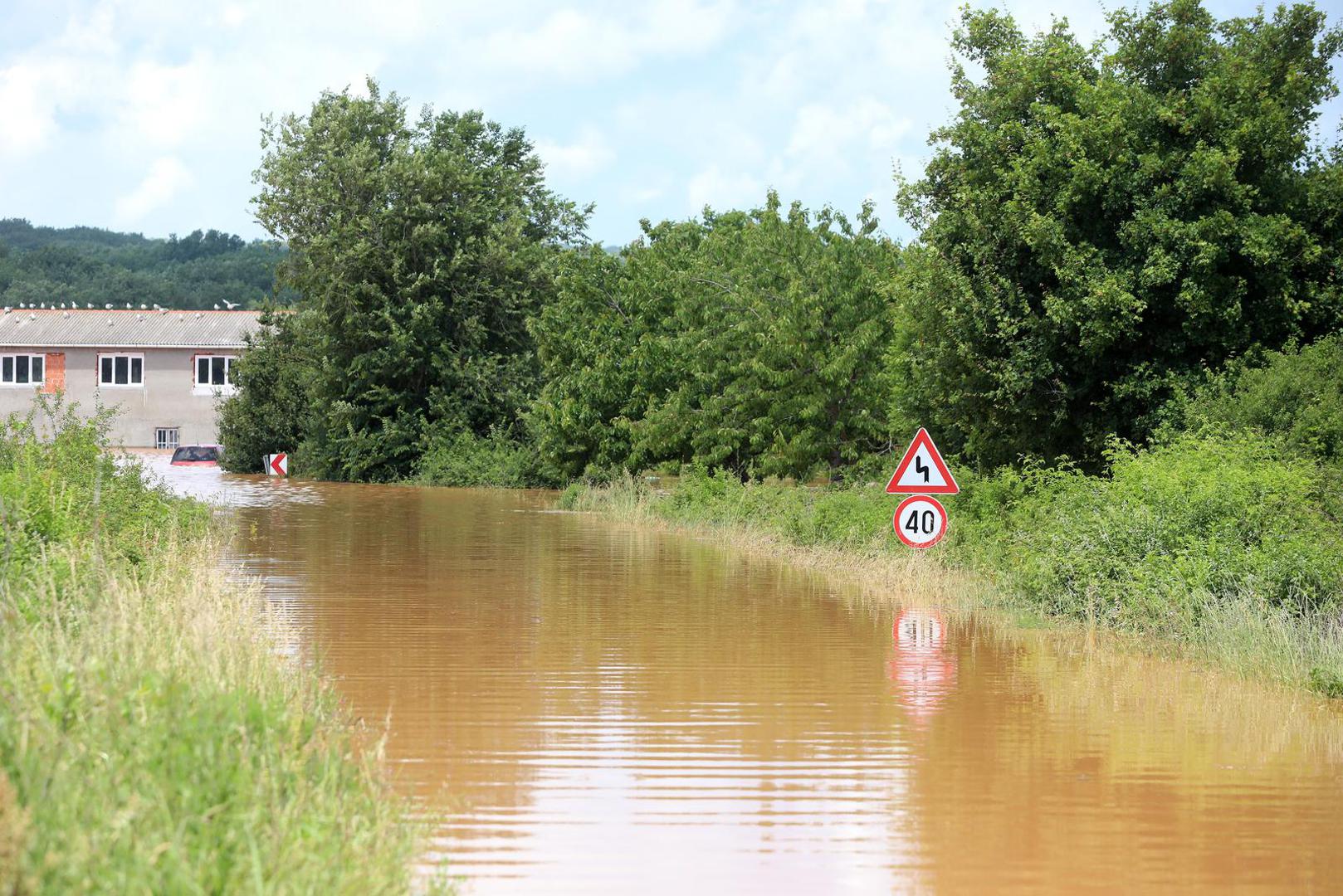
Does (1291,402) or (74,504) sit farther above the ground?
(1291,402)

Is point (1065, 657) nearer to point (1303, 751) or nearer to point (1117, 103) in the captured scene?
point (1303, 751)

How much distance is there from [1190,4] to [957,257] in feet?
17.7

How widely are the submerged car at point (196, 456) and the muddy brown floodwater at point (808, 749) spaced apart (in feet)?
187

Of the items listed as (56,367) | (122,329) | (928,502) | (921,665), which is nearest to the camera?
(921,665)

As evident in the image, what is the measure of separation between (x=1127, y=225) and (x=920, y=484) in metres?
6.65

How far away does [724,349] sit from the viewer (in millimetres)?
36375

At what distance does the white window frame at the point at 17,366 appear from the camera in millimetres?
87438

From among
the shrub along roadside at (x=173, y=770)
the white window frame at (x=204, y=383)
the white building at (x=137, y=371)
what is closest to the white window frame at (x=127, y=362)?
the white building at (x=137, y=371)

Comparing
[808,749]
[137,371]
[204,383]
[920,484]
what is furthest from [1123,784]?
[137,371]

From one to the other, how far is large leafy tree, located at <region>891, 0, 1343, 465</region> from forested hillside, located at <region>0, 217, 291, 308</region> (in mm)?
89918

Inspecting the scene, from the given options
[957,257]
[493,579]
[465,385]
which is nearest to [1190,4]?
[957,257]

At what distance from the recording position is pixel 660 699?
513 inches

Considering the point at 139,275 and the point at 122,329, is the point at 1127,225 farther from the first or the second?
the point at 139,275

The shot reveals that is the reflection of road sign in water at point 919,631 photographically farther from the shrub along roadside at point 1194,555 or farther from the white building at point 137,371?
the white building at point 137,371
